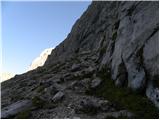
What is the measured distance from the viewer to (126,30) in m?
30.0

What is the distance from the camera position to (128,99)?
20875 millimetres

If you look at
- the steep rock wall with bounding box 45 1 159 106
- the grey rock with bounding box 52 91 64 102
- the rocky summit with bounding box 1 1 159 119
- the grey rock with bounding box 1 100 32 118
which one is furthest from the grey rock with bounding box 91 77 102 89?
the grey rock with bounding box 1 100 32 118

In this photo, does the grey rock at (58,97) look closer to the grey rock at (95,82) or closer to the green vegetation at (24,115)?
the green vegetation at (24,115)

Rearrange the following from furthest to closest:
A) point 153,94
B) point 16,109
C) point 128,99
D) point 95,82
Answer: point 95,82 < point 16,109 < point 128,99 < point 153,94

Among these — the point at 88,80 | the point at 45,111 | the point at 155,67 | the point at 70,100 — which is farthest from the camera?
the point at 88,80

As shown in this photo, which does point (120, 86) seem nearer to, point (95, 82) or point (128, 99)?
point (128, 99)

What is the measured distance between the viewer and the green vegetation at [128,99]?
60.2 ft

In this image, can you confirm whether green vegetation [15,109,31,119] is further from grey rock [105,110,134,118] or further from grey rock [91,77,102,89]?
grey rock [91,77,102,89]

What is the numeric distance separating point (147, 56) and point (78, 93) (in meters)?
7.10

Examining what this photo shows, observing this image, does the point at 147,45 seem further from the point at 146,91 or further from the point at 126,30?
the point at 126,30

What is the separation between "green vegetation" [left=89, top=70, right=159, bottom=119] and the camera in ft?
60.2

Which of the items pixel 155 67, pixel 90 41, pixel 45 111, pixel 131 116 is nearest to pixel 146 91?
pixel 155 67

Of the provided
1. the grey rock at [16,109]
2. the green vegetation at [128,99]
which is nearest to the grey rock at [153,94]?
the green vegetation at [128,99]

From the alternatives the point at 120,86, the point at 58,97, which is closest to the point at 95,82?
the point at 120,86
